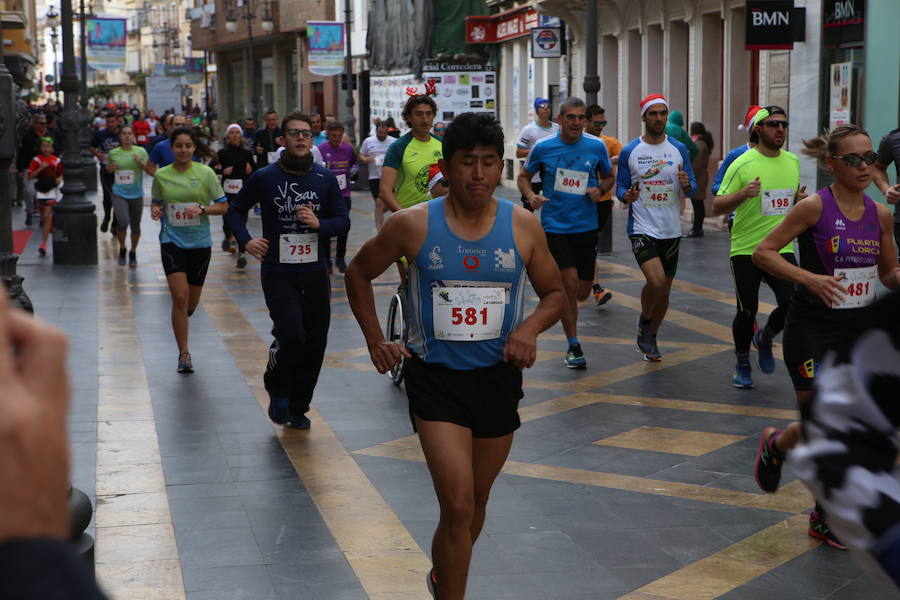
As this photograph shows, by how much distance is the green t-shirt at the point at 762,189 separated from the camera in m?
8.48

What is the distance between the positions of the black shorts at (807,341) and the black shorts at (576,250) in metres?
4.23

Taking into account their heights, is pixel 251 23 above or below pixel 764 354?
above

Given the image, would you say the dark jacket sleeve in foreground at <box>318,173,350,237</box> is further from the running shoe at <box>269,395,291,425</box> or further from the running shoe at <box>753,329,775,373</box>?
the running shoe at <box>753,329,775,373</box>

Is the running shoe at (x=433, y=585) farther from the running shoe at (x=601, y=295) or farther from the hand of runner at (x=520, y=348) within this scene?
the running shoe at (x=601, y=295)

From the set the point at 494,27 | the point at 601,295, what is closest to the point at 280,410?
the point at 601,295

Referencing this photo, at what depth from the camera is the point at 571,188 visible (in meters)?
10.0

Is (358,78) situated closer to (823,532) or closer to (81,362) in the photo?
(81,362)

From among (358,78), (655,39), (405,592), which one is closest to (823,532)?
(405,592)

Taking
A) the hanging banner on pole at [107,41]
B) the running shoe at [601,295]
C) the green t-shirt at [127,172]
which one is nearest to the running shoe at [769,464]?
the running shoe at [601,295]

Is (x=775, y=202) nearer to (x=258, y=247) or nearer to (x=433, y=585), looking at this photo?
(x=258, y=247)

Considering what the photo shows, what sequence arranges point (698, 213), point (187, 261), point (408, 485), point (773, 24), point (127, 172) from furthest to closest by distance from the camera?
point (698, 213), point (773, 24), point (127, 172), point (187, 261), point (408, 485)

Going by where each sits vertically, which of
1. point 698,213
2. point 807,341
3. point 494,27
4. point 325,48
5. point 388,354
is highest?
point 494,27

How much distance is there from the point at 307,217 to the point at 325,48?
1287 inches

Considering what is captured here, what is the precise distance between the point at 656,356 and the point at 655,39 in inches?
643
